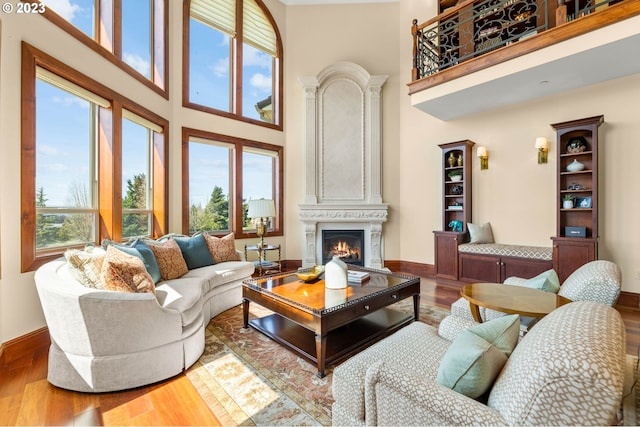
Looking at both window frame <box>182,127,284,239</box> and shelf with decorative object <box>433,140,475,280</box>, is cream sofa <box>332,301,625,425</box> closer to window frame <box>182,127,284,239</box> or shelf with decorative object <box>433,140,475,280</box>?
shelf with decorative object <box>433,140,475,280</box>

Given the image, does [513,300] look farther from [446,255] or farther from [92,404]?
[92,404]

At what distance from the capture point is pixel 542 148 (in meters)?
4.28

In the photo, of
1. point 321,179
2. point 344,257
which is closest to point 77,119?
point 321,179

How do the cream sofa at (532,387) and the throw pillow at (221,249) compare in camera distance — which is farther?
the throw pillow at (221,249)

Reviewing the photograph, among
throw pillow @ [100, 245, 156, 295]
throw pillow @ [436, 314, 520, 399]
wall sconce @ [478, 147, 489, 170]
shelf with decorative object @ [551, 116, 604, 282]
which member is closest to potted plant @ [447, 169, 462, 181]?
wall sconce @ [478, 147, 489, 170]

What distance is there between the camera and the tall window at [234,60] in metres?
4.94

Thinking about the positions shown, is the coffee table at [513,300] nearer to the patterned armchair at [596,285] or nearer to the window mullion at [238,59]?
the patterned armchair at [596,285]

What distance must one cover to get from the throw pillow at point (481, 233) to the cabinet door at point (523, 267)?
1.74ft

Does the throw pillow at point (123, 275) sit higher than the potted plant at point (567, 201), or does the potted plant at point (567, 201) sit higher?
the potted plant at point (567, 201)

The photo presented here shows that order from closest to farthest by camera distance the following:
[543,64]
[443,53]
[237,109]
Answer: [543,64]
[443,53]
[237,109]

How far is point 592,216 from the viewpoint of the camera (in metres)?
3.77

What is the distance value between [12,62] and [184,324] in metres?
2.45

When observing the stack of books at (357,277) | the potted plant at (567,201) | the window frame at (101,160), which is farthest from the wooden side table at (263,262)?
the potted plant at (567,201)

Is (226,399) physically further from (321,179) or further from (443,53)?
(443,53)
